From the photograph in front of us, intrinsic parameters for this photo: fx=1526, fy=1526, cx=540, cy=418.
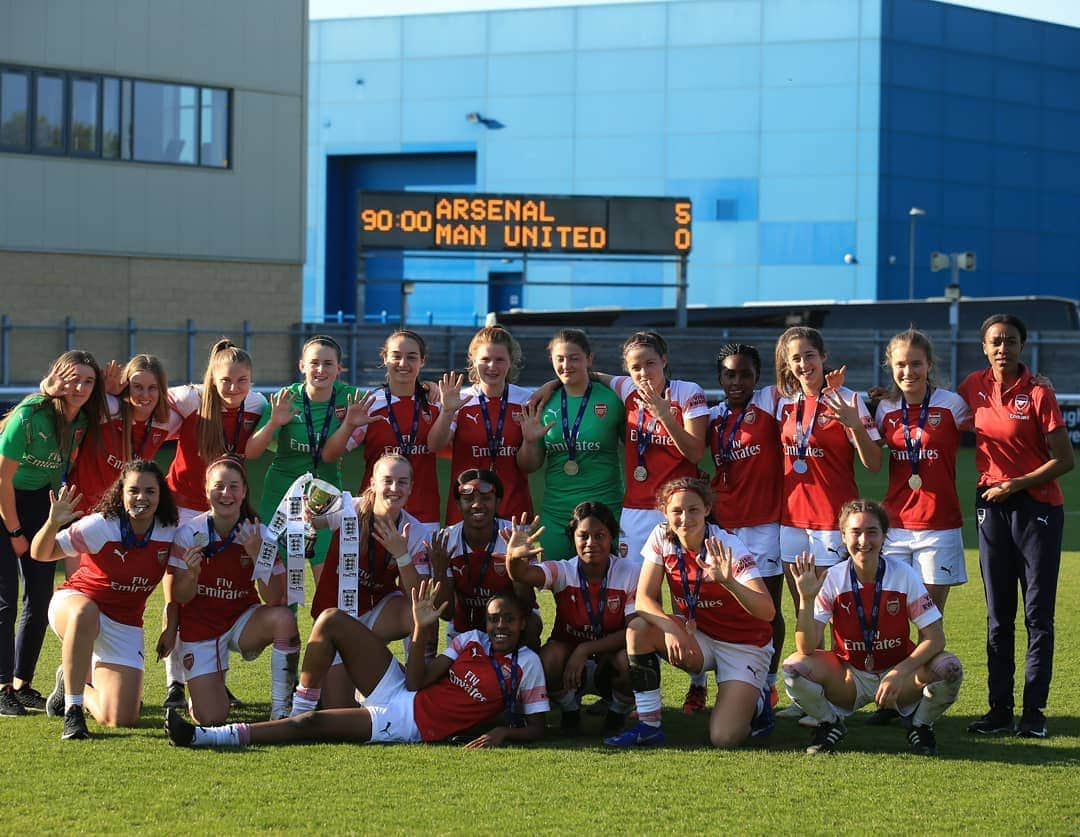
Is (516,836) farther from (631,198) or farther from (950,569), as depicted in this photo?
(631,198)

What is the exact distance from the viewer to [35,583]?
6484 mm

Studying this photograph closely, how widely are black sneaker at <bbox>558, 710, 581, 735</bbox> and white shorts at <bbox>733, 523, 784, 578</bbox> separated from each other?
1.12 m

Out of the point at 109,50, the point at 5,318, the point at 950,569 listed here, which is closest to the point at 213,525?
the point at 950,569

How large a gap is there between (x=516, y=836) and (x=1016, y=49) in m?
38.9

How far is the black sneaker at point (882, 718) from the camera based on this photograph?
6477 millimetres

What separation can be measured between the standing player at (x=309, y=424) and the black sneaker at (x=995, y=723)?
9.49ft

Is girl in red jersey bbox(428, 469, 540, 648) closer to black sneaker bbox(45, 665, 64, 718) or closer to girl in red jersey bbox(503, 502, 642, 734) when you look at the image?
girl in red jersey bbox(503, 502, 642, 734)

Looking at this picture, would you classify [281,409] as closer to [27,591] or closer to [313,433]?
[313,433]

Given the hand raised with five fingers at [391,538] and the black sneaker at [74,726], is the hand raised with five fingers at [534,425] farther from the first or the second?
the black sneaker at [74,726]

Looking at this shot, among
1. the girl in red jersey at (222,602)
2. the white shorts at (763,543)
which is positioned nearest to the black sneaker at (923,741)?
the white shorts at (763,543)

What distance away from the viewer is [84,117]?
2322 cm

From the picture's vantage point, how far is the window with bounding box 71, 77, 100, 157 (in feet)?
75.9

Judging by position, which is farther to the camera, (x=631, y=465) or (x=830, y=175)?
(x=830, y=175)

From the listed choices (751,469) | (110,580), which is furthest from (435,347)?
(110,580)
